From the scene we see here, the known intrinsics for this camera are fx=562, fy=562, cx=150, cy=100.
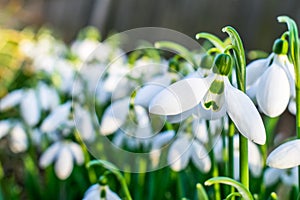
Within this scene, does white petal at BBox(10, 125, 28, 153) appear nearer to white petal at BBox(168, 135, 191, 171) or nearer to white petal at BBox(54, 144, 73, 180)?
white petal at BBox(54, 144, 73, 180)

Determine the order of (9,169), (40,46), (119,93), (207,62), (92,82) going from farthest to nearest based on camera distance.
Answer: (40,46)
(9,169)
(92,82)
(119,93)
(207,62)

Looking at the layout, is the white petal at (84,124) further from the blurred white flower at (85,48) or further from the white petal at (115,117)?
the blurred white flower at (85,48)

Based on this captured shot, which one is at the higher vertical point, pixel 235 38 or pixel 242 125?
pixel 235 38

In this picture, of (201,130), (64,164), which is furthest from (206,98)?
(64,164)

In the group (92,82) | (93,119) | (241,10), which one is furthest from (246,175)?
(241,10)

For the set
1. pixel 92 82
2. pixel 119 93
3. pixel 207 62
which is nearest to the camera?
pixel 207 62

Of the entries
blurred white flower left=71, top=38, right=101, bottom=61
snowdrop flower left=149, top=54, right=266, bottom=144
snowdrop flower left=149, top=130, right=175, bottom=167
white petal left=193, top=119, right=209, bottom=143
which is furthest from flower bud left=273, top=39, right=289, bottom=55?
blurred white flower left=71, top=38, right=101, bottom=61

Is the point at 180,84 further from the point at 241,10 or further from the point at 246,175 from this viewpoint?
the point at 241,10

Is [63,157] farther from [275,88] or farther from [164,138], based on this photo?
[275,88]
